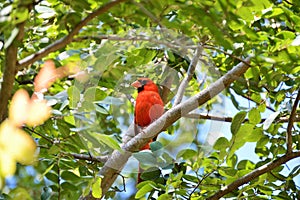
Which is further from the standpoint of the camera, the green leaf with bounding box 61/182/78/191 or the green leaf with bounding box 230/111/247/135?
the green leaf with bounding box 61/182/78/191

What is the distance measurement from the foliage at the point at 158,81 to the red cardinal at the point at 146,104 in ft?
0.10

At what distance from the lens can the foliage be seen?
1.17m

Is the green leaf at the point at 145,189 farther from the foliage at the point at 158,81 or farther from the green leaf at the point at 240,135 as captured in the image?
the green leaf at the point at 240,135

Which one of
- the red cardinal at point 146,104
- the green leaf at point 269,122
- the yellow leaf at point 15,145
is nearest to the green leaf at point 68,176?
the red cardinal at point 146,104

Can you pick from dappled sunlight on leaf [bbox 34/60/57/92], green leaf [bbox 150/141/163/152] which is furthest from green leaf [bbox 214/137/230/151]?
dappled sunlight on leaf [bbox 34/60/57/92]

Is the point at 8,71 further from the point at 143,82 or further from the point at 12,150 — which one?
the point at 143,82

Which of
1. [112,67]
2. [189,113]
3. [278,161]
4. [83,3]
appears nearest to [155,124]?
[189,113]

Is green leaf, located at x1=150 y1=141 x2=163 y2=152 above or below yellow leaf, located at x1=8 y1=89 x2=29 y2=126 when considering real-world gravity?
below

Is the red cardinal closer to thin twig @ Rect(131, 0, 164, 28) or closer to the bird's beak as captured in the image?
the bird's beak

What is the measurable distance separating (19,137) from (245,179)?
40.9 inches

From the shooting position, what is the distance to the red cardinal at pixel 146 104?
1.88 meters

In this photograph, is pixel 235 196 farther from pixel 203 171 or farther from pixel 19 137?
pixel 19 137

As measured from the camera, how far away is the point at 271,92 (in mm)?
1961

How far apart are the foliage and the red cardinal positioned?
3 centimetres
